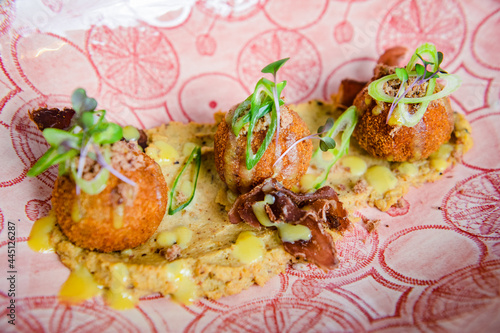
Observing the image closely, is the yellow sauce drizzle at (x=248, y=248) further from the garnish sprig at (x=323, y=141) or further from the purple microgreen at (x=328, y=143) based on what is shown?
the purple microgreen at (x=328, y=143)

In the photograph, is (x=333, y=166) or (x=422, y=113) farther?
(x=333, y=166)

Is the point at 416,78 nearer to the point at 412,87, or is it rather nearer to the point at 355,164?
the point at 412,87

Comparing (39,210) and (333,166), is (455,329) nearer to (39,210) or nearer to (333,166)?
(333,166)

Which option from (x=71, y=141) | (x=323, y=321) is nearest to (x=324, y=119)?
(x=323, y=321)

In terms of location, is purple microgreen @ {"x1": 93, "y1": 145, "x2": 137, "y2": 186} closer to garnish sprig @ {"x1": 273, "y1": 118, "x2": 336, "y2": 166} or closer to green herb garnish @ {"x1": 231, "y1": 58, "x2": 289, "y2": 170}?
green herb garnish @ {"x1": 231, "y1": 58, "x2": 289, "y2": 170}

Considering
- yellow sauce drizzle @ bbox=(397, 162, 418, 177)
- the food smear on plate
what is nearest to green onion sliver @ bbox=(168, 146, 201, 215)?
the food smear on plate

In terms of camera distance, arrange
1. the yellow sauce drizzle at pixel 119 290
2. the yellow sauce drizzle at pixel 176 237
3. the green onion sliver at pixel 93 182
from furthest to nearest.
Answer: the yellow sauce drizzle at pixel 176 237, the yellow sauce drizzle at pixel 119 290, the green onion sliver at pixel 93 182

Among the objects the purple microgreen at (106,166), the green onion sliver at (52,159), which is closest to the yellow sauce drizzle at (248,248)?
the purple microgreen at (106,166)

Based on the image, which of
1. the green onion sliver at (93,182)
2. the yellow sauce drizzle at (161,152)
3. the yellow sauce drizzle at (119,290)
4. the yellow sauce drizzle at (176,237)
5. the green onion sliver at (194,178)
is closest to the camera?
the green onion sliver at (93,182)
